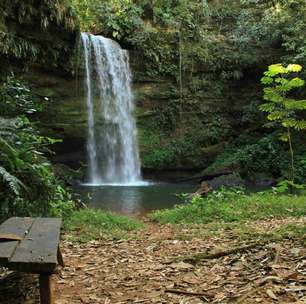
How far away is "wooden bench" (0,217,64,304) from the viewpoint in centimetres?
278

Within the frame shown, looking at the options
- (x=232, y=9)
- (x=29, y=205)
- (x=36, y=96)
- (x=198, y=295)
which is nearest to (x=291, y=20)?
(x=232, y=9)

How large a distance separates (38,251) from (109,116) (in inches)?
549

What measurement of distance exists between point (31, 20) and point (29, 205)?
2480 mm

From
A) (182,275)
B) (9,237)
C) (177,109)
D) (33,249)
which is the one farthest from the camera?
(177,109)

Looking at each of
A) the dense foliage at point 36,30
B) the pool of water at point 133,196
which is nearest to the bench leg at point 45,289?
the dense foliage at point 36,30

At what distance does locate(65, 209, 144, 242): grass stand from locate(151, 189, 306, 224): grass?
2.68ft

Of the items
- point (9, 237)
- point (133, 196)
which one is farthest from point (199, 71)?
point (9, 237)

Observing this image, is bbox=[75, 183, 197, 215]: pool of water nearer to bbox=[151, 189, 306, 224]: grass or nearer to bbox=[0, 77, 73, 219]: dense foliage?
bbox=[151, 189, 306, 224]: grass

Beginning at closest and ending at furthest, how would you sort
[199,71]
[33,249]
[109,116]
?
[33,249] → [109,116] → [199,71]

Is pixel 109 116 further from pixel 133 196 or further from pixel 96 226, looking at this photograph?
pixel 96 226

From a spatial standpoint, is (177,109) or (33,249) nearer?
(33,249)

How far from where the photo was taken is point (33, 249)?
3029 millimetres

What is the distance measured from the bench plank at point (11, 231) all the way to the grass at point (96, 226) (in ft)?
6.03

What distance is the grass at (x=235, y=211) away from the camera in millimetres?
7457
